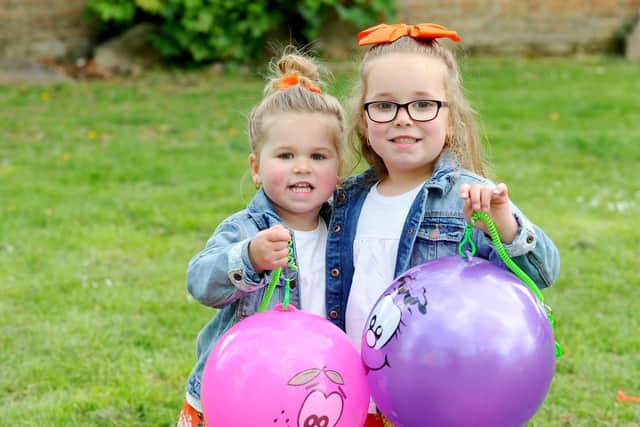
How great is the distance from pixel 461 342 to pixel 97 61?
9.55 meters

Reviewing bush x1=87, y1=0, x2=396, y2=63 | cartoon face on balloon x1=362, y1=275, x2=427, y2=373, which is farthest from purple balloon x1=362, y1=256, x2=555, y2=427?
bush x1=87, y1=0, x2=396, y2=63

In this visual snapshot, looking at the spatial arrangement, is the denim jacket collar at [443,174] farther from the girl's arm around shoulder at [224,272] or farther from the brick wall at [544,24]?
the brick wall at [544,24]

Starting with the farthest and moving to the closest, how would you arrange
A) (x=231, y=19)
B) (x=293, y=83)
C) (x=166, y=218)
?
(x=231, y=19)
(x=166, y=218)
(x=293, y=83)

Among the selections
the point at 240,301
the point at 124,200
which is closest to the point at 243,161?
the point at 124,200

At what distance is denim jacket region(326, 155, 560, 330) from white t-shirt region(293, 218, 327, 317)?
0.03 m

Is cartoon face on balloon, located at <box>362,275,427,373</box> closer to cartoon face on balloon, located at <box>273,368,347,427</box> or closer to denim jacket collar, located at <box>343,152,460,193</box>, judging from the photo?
cartoon face on balloon, located at <box>273,368,347,427</box>

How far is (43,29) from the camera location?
11.2m

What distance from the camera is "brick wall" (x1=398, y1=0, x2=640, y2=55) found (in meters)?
11.5

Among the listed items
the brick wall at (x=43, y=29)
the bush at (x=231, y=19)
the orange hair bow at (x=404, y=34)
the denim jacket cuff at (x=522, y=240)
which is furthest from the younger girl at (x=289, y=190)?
the brick wall at (x=43, y=29)

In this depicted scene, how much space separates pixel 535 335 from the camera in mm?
2346

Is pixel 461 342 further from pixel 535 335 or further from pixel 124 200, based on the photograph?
pixel 124 200

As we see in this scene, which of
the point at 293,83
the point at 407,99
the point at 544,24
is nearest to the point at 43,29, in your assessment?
the point at 544,24

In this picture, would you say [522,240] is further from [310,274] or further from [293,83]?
[293,83]

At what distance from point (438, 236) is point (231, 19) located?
27.6ft
